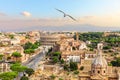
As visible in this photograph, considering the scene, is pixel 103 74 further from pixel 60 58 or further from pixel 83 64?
pixel 60 58

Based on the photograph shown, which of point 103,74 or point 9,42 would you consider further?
point 9,42

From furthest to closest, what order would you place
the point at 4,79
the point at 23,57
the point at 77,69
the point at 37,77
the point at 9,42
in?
the point at 9,42 < the point at 23,57 < the point at 77,69 < the point at 37,77 < the point at 4,79

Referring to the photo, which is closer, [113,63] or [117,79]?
[117,79]

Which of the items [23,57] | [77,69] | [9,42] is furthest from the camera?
[9,42]

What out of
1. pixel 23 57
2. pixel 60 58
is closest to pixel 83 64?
pixel 60 58

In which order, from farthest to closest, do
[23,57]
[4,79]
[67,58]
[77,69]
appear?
[23,57] → [67,58] → [77,69] → [4,79]

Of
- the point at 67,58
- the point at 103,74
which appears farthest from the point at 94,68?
the point at 67,58

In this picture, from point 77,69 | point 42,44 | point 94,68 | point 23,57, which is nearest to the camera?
point 94,68

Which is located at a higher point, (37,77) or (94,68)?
(94,68)

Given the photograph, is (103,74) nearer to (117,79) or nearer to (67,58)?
(117,79)

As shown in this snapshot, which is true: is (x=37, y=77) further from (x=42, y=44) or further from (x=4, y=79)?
(x=42, y=44)
